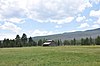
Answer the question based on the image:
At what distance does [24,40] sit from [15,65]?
143 m

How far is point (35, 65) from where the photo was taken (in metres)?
25.2

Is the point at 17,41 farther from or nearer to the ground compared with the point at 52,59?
farther from the ground

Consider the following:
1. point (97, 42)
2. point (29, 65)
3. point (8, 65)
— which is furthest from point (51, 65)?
point (97, 42)

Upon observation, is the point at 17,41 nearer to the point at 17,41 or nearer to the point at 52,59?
the point at 17,41

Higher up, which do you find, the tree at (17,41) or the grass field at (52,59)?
the tree at (17,41)

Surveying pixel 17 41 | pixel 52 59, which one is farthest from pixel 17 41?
pixel 52 59

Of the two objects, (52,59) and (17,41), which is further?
(17,41)

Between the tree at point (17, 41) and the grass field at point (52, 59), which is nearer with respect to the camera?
the grass field at point (52, 59)

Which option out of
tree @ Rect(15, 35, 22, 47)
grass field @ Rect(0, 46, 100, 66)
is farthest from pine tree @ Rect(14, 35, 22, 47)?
grass field @ Rect(0, 46, 100, 66)

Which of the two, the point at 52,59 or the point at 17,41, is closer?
the point at 52,59

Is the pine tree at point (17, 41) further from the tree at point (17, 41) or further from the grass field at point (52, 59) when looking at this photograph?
the grass field at point (52, 59)

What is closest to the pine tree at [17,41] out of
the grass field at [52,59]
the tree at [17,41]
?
the tree at [17,41]

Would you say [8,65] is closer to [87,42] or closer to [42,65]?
[42,65]

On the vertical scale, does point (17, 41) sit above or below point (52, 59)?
above
